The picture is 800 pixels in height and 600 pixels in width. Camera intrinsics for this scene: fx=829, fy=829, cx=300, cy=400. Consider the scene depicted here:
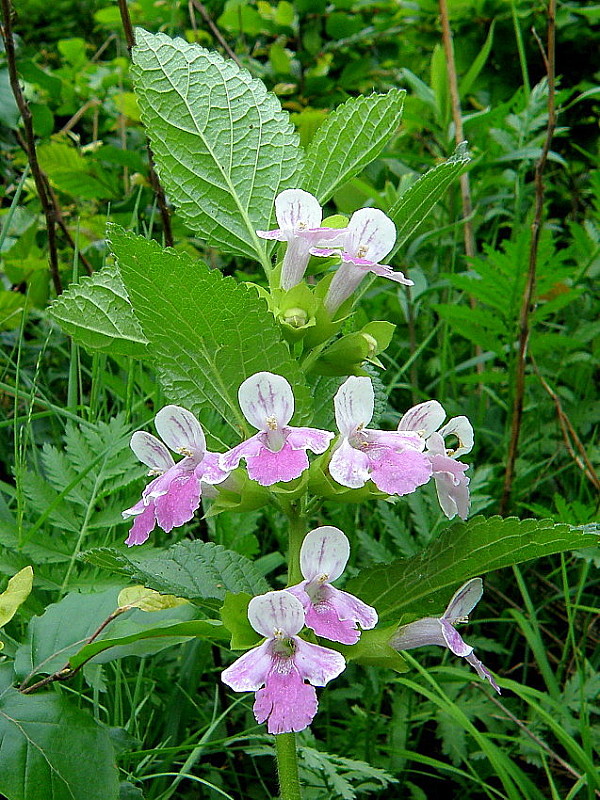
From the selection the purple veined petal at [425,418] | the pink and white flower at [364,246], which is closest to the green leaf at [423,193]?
the pink and white flower at [364,246]

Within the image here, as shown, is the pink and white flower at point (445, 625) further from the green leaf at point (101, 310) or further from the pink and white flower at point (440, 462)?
the green leaf at point (101, 310)

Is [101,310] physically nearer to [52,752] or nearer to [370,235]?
[370,235]

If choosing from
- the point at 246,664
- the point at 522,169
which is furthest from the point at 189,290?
the point at 522,169

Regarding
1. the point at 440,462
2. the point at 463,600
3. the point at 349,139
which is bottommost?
the point at 463,600

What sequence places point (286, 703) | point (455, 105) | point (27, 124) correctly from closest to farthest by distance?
point (286, 703)
point (27, 124)
point (455, 105)

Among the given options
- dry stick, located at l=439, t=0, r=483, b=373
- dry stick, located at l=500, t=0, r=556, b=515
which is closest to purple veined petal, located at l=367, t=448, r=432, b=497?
dry stick, located at l=500, t=0, r=556, b=515

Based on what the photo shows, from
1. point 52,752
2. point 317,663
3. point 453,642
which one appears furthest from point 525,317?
point 52,752

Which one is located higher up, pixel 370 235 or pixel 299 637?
pixel 370 235
